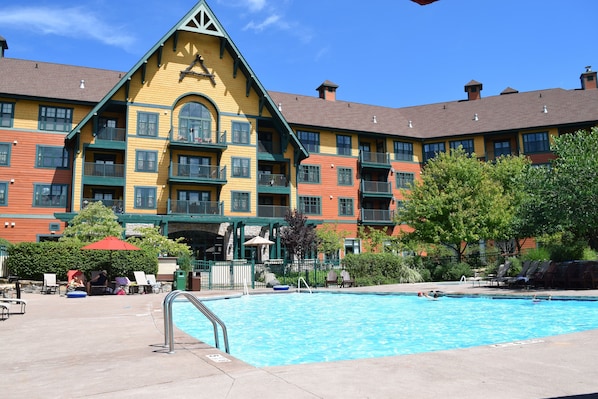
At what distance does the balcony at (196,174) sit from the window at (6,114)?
10987mm

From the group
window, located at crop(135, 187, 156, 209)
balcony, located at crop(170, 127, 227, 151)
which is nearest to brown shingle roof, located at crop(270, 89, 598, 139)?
balcony, located at crop(170, 127, 227, 151)

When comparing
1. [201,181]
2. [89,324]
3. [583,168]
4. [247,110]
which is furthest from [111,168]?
[583,168]

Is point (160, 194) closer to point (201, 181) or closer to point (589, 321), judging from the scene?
point (201, 181)

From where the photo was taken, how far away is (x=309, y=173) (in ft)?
139

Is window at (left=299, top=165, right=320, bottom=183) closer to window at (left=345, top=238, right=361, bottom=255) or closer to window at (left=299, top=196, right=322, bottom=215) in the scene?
window at (left=299, top=196, right=322, bottom=215)

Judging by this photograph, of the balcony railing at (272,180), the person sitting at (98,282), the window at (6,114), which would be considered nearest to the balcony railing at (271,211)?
the balcony railing at (272,180)

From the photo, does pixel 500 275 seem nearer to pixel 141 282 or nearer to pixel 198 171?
pixel 141 282

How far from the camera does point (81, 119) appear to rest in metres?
35.2

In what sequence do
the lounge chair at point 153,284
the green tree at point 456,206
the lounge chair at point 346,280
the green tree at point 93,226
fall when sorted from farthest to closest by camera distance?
the green tree at point 456,206 < the green tree at point 93,226 < the lounge chair at point 346,280 < the lounge chair at point 153,284

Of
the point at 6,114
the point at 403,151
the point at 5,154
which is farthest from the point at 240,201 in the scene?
the point at 403,151

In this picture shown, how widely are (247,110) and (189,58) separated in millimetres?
5743

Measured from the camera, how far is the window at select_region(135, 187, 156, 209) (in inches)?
1347

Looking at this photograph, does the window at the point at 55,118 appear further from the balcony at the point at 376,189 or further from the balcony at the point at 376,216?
the balcony at the point at 376,216

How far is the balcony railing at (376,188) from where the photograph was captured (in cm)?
4388
